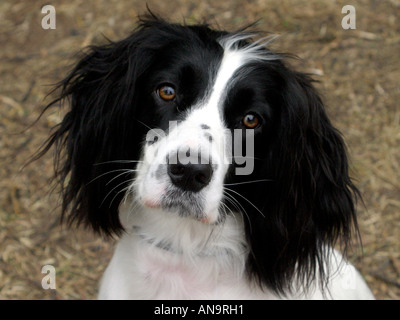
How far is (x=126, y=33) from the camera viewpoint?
6.02m

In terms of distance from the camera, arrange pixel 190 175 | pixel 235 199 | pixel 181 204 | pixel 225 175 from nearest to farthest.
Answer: pixel 190 175
pixel 181 204
pixel 225 175
pixel 235 199

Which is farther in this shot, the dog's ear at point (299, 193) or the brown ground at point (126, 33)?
the brown ground at point (126, 33)

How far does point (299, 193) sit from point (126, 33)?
337 cm

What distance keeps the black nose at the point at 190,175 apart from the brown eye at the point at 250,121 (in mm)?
376

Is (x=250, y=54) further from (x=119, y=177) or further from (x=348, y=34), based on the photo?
(x=348, y=34)

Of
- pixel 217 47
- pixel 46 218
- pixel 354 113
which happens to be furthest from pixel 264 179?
pixel 354 113

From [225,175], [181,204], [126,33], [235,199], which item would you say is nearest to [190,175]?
[181,204]

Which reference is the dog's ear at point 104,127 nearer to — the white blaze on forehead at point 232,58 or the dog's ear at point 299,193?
the white blaze on forehead at point 232,58

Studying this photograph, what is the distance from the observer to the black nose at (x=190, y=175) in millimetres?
2619

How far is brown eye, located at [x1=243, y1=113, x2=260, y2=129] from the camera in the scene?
291cm

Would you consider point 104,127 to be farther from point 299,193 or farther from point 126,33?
point 126,33

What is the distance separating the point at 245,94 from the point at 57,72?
3320 mm

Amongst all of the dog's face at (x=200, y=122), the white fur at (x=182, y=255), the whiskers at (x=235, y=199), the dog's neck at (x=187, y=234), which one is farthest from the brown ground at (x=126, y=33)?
the dog's face at (x=200, y=122)

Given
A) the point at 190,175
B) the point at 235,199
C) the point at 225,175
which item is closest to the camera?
the point at 190,175
